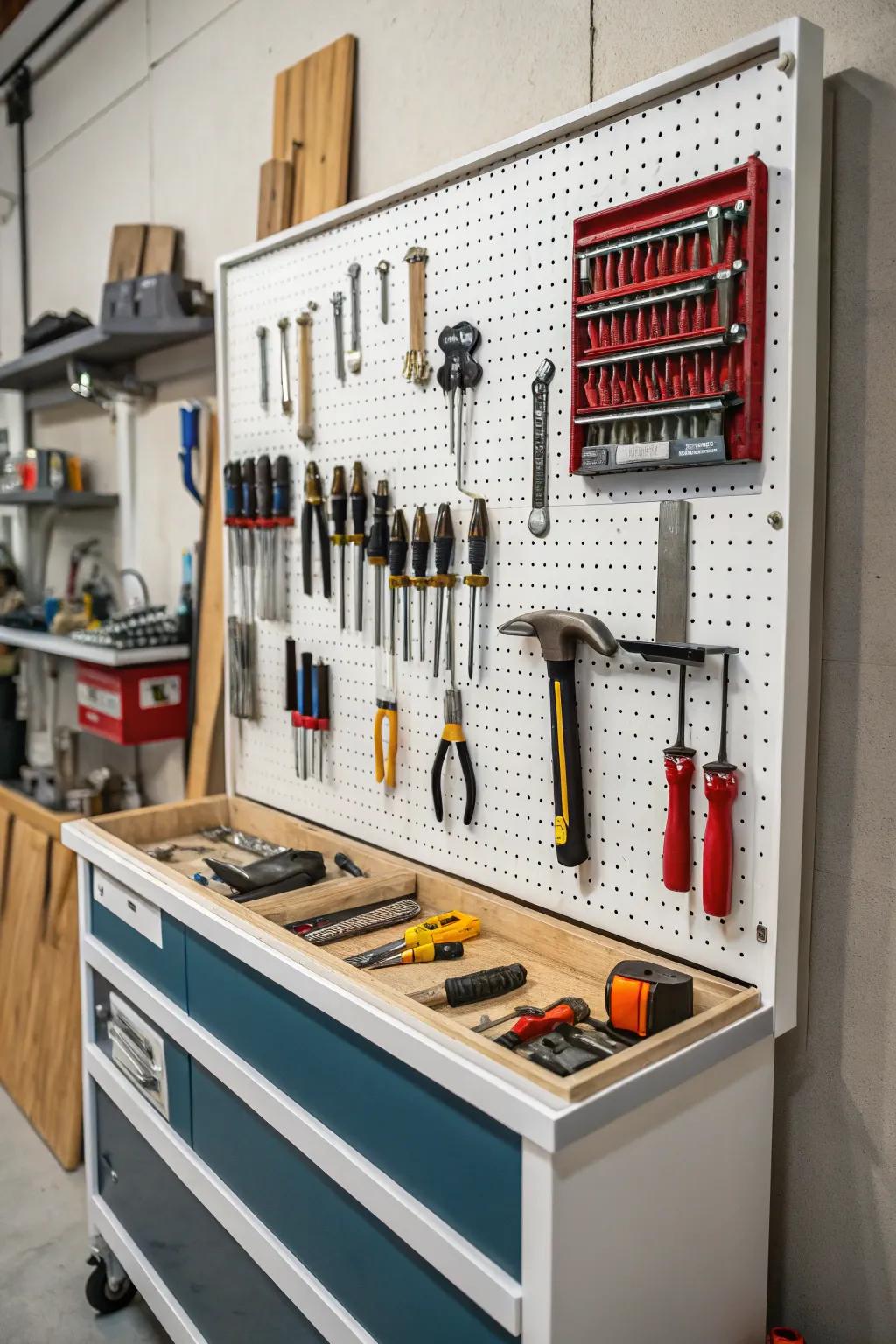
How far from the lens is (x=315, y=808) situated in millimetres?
2020

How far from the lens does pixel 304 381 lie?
192 cm

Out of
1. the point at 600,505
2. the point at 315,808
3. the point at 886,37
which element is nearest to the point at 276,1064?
the point at 315,808

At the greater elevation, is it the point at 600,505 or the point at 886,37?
the point at 886,37

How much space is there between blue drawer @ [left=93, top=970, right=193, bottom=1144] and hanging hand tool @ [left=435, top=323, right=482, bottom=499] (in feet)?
3.48

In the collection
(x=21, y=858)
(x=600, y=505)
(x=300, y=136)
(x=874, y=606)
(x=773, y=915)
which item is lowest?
(x=21, y=858)

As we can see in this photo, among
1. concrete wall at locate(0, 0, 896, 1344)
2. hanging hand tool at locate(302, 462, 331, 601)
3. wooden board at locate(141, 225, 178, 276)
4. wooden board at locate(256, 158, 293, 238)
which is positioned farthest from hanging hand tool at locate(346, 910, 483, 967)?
wooden board at locate(141, 225, 178, 276)

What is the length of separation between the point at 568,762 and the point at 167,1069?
35.8 inches

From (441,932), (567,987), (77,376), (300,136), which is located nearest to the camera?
(567,987)

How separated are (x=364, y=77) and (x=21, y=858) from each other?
214 cm

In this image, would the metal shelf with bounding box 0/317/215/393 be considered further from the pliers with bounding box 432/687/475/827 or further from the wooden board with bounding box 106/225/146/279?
the pliers with bounding box 432/687/475/827

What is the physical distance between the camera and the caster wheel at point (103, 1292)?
1.98 metres

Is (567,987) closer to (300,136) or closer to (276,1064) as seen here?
(276,1064)

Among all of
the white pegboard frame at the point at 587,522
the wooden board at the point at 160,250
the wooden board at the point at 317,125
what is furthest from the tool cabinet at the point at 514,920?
the wooden board at the point at 160,250

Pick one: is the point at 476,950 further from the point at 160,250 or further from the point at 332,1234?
the point at 160,250
